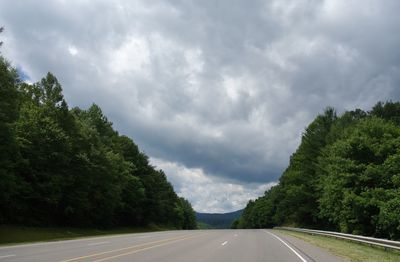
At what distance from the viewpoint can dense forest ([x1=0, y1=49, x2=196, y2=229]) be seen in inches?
1442

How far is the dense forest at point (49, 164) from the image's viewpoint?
36.6m

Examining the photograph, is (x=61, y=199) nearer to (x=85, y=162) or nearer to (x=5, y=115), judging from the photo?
(x=85, y=162)

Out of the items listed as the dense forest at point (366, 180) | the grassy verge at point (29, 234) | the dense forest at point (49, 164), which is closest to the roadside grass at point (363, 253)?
the dense forest at point (366, 180)

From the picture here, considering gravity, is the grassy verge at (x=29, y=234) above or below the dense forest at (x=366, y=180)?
below

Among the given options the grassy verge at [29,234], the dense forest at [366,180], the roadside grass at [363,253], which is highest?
the dense forest at [366,180]

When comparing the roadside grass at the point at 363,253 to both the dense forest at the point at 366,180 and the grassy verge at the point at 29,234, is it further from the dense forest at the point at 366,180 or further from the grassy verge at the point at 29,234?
the grassy verge at the point at 29,234

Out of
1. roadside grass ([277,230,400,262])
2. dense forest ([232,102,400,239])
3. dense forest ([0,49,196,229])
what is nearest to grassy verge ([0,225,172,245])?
dense forest ([0,49,196,229])

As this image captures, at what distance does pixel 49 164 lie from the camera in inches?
1839

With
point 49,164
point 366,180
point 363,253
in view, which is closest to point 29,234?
point 49,164

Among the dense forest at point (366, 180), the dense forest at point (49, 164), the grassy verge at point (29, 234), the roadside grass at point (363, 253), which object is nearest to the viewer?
the roadside grass at point (363, 253)

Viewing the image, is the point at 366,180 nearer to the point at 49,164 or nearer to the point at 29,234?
the point at 29,234

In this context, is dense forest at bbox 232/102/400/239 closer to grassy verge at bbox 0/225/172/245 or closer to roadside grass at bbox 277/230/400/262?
roadside grass at bbox 277/230/400/262

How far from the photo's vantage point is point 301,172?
65188 millimetres

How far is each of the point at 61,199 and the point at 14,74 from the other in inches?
592
